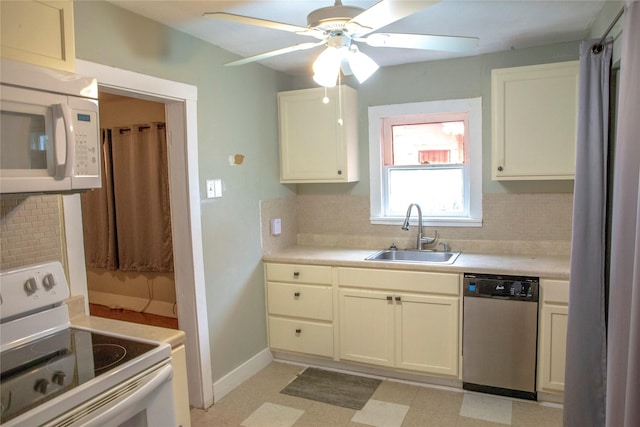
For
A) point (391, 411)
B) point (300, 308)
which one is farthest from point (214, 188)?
point (391, 411)

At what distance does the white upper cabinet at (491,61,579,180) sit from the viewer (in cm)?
280

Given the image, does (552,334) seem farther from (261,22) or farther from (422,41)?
(261,22)

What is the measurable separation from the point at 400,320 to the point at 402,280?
28 cm

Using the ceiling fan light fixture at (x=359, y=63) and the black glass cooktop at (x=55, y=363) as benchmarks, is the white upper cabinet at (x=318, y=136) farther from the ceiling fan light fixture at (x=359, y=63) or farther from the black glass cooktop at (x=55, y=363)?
the black glass cooktop at (x=55, y=363)

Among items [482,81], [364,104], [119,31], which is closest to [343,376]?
[364,104]

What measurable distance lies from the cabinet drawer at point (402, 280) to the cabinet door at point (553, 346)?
1.73 ft

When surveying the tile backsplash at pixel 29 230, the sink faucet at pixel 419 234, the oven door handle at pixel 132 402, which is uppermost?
the tile backsplash at pixel 29 230

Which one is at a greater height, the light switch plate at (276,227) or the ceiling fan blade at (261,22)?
the ceiling fan blade at (261,22)

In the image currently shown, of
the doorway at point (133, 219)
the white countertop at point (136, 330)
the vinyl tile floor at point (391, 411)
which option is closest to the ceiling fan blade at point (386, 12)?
the white countertop at point (136, 330)

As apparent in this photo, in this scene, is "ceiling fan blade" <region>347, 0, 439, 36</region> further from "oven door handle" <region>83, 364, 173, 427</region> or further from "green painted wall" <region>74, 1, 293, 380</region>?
"oven door handle" <region>83, 364, 173, 427</region>

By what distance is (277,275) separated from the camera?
11.2 feet

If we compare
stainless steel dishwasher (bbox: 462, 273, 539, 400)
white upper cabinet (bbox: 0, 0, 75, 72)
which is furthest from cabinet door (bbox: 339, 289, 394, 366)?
white upper cabinet (bbox: 0, 0, 75, 72)

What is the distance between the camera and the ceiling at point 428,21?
2.27 metres

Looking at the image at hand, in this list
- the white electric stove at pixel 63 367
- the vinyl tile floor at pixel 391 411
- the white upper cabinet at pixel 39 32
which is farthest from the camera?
the vinyl tile floor at pixel 391 411
